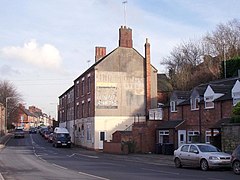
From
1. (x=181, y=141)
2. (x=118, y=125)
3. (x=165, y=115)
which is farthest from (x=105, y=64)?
(x=181, y=141)

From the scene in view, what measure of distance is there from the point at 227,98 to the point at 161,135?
452 inches

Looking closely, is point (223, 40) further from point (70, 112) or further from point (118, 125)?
point (70, 112)

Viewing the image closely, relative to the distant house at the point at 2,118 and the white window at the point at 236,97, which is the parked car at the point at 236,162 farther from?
the distant house at the point at 2,118

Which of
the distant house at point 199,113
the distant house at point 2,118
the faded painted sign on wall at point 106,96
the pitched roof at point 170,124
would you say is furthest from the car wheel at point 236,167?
the distant house at point 2,118

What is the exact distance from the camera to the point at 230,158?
22719 mm

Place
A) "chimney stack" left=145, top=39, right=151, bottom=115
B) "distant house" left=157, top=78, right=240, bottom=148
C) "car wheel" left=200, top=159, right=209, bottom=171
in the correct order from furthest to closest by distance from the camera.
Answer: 1. "chimney stack" left=145, top=39, right=151, bottom=115
2. "distant house" left=157, top=78, right=240, bottom=148
3. "car wheel" left=200, top=159, right=209, bottom=171

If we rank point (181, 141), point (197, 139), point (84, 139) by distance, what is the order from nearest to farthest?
point (197, 139) < point (181, 141) < point (84, 139)

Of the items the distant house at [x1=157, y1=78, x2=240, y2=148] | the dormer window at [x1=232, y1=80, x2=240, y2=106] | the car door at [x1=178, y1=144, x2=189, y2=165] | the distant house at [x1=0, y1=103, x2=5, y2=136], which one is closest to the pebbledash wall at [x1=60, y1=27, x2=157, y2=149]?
the distant house at [x1=157, y1=78, x2=240, y2=148]

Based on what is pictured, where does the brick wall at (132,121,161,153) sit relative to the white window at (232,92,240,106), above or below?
below

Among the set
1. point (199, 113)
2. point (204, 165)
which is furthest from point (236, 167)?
point (199, 113)

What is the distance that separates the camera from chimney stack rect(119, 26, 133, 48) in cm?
5553

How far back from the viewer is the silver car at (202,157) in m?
22.9

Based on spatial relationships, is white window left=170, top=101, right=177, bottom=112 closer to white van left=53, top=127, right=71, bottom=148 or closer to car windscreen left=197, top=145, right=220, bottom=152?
car windscreen left=197, top=145, right=220, bottom=152

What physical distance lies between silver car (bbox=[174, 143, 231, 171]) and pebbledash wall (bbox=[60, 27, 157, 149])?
27.9m
